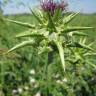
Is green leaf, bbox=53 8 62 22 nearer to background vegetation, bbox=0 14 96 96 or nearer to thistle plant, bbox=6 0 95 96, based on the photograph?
thistle plant, bbox=6 0 95 96

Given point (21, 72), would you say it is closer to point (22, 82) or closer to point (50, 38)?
point (22, 82)

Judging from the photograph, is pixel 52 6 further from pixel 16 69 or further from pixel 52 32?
pixel 16 69

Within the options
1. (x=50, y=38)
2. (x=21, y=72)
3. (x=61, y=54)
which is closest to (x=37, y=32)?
(x=50, y=38)

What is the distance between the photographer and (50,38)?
3021 mm

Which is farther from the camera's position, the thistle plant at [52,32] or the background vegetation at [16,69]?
the background vegetation at [16,69]

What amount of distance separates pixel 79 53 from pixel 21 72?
3.65 m

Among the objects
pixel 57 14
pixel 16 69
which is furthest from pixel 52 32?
pixel 16 69

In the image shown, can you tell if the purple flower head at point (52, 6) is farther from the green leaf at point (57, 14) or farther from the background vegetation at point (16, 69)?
the background vegetation at point (16, 69)

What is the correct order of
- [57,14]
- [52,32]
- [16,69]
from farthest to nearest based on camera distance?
[16,69] < [52,32] < [57,14]

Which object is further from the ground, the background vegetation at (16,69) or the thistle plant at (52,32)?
the background vegetation at (16,69)

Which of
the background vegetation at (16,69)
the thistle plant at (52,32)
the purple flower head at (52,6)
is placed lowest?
the thistle plant at (52,32)

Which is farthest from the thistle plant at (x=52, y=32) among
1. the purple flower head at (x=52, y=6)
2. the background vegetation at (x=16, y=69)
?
the background vegetation at (x=16, y=69)

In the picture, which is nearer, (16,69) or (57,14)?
(57,14)

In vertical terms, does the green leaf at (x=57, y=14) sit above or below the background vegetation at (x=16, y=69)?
below
